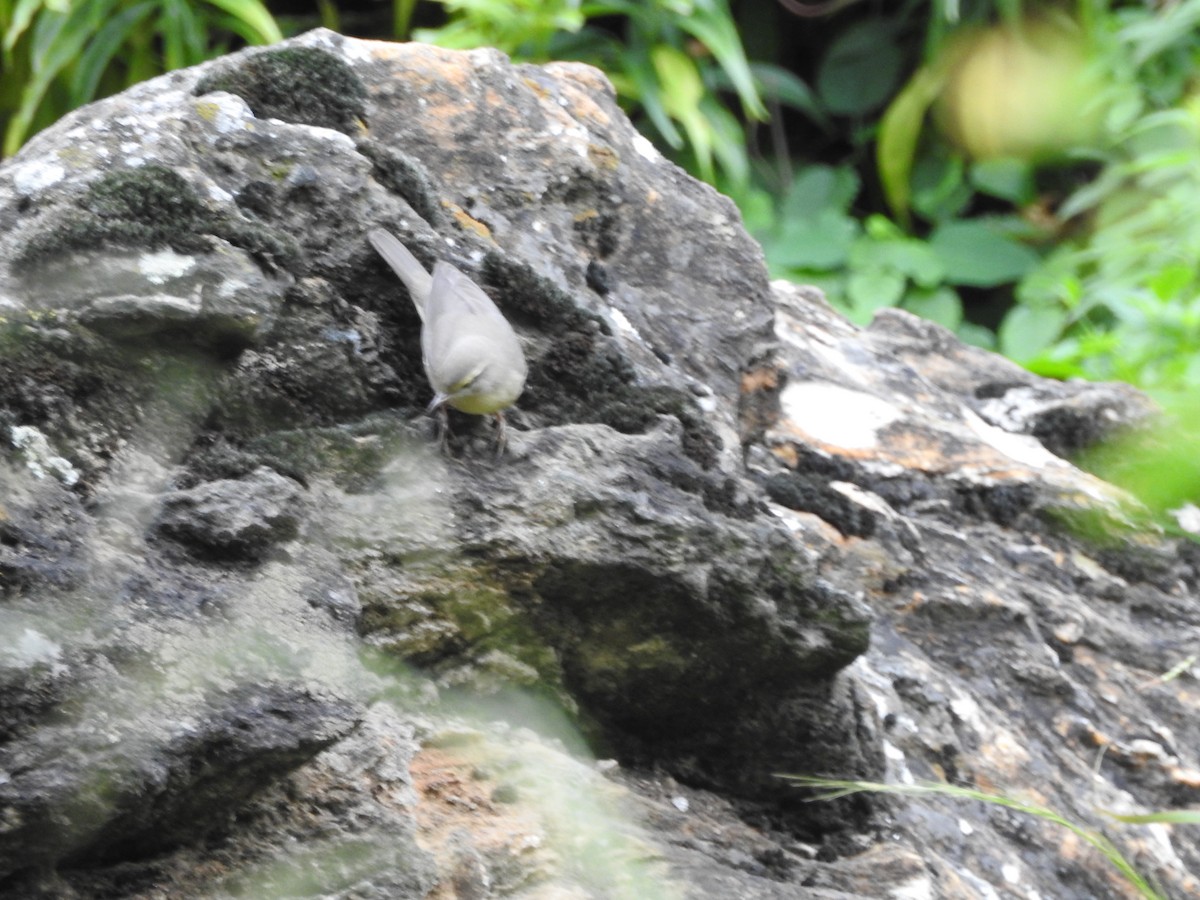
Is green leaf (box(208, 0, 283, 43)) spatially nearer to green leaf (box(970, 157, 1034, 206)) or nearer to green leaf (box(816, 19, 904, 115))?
green leaf (box(816, 19, 904, 115))

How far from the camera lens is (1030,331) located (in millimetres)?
5262

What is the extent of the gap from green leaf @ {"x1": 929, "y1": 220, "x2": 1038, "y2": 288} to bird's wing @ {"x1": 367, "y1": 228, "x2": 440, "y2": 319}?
4.00 metres

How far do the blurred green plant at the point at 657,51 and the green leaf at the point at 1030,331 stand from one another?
1.30 m

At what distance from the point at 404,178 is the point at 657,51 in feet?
12.0

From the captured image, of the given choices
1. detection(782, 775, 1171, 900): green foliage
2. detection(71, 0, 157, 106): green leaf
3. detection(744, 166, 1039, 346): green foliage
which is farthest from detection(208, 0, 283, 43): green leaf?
detection(782, 775, 1171, 900): green foliage

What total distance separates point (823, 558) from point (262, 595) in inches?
51.2

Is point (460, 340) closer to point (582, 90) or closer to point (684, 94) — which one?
point (582, 90)

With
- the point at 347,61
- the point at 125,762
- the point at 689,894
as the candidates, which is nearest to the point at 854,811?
the point at 689,894

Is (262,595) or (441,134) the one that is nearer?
(262,595)

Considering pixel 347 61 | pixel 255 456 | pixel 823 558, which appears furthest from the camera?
pixel 823 558

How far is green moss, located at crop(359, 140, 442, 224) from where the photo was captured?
244 centimetres

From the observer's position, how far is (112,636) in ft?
5.66

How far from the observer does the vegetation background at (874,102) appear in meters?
5.51

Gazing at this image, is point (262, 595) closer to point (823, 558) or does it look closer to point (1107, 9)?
point (823, 558)
